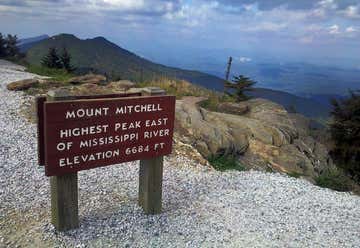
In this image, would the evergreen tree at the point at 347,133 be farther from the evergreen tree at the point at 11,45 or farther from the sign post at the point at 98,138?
the evergreen tree at the point at 11,45

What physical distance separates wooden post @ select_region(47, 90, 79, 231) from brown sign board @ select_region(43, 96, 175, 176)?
6.7 inches

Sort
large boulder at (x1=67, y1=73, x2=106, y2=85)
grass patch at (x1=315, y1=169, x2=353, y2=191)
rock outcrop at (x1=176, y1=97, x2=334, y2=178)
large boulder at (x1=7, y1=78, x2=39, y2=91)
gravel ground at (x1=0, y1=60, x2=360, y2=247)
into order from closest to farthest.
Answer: gravel ground at (x1=0, y1=60, x2=360, y2=247)
grass patch at (x1=315, y1=169, x2=353, y2=191)
rock outcrop at (x1=176, y1=97, x2=334, y2=178)
large boulder at (x1=7, y1=78, x2=39, y2=91)
large boulder at (x1=67, y1=73, x2=106, y2=85)

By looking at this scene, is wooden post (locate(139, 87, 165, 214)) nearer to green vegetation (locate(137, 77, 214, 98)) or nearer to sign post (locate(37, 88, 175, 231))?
sign post (locate(37, 88, 175, 231))

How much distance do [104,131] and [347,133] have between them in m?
18.0

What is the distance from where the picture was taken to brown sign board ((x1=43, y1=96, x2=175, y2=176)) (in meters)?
5.18

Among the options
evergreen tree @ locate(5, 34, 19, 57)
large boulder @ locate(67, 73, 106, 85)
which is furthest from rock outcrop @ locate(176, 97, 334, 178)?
evergreen tree @ locate(5, 34, 19, 57)

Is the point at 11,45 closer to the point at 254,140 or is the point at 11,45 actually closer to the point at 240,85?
the point at 240,85

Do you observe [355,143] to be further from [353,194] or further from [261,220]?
[261,220]

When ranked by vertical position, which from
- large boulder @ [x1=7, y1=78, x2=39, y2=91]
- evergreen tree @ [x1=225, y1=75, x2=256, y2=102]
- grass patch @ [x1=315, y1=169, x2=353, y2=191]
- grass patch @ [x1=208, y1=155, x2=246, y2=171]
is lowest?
grass patch @ [x1=315, y1=169, x2=353, y2=191]

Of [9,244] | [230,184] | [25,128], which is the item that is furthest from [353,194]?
[25,128]

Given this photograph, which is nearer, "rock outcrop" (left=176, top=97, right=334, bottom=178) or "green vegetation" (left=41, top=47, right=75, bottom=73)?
"rock outcrop" (left=176, top=97, right=334, bottom=178)

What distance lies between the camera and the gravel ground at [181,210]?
5.66 meters

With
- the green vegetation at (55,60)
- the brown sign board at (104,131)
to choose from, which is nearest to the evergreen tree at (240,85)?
the green vegetation at (55,60)

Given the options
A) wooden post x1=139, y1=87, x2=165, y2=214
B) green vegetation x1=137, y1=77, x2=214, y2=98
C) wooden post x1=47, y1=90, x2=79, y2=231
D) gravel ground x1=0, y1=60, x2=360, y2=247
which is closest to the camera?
wooden post x1=47, y1=90, x2=79, y2=231
